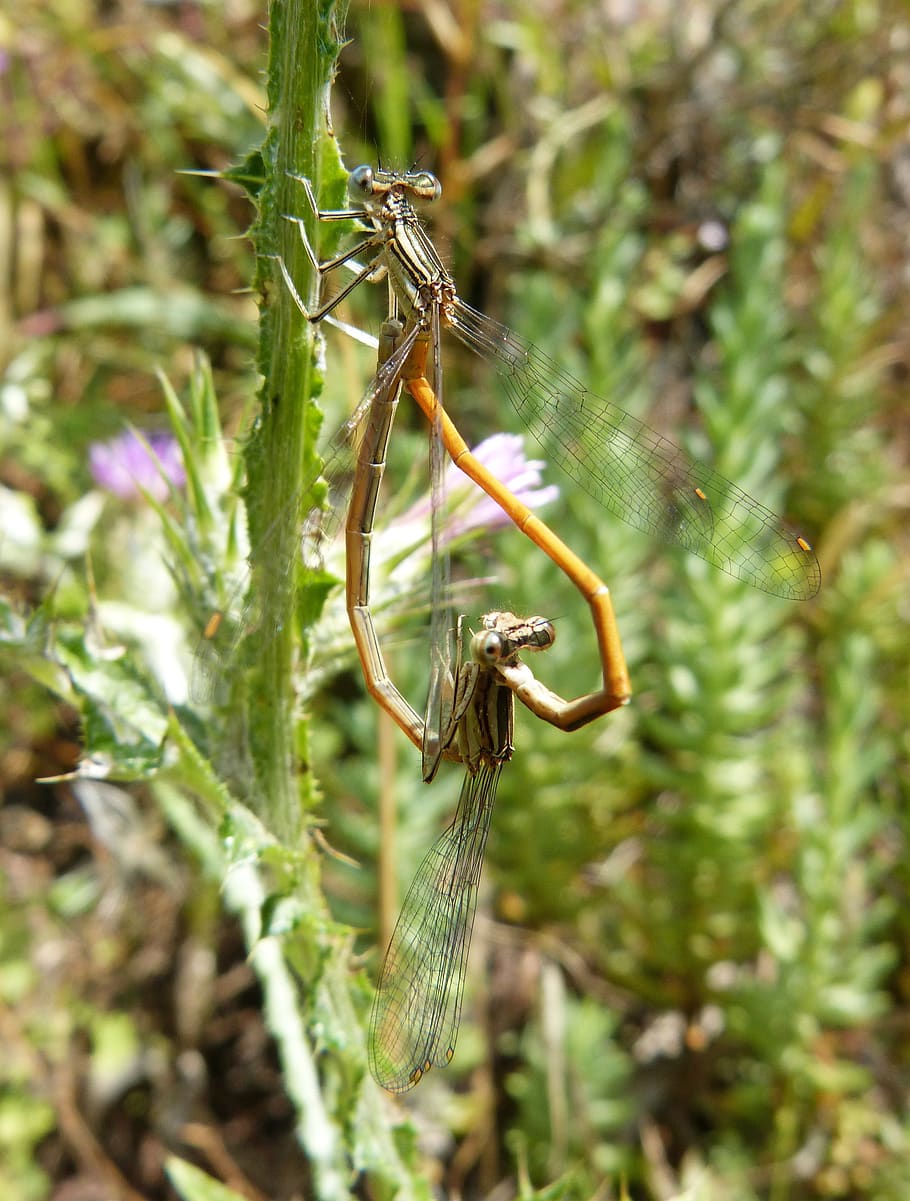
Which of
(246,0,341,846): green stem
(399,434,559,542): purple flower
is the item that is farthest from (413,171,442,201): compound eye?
(246,0,341,846): green stem

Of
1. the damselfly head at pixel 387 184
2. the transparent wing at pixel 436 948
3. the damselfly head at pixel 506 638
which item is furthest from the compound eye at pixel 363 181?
the transparent wing at pixel 436 948

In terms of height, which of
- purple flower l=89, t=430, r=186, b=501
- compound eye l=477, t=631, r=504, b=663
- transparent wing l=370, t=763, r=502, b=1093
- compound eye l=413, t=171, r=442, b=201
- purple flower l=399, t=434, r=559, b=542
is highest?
compound eye l=413, t=171, r=442, b=201

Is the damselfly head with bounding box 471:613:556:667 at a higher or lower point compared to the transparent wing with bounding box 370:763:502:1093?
higher

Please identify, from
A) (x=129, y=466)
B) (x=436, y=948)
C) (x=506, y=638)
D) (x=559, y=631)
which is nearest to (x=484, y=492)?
(x=506, y=638)

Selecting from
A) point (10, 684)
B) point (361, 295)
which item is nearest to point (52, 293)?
point (361, 295)

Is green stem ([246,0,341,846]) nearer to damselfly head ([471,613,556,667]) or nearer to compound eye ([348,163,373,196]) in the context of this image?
damselfly head ([471,613,556,667])

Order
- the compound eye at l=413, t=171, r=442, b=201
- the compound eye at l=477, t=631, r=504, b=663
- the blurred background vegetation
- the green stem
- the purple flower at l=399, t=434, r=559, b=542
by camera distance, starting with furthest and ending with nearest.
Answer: the blurred background vegetation < the compound eye at l=413, t=171, r=442, b=201 < the purple flower at l=399, t=434, r=559, b=542 < the compound eye at l=477, t=631, r=504, b=663 < the green stem
